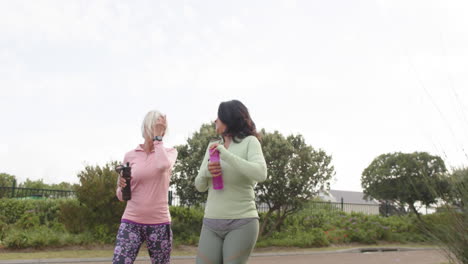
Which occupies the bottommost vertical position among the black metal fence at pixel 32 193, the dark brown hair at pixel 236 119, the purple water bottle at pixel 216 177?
the black metal fence at pixel 32 193

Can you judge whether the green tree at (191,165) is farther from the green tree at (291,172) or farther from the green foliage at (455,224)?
the green foliage at (455,224)

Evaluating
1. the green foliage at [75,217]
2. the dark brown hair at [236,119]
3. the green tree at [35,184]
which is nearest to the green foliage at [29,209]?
the green foliage at [75,217]

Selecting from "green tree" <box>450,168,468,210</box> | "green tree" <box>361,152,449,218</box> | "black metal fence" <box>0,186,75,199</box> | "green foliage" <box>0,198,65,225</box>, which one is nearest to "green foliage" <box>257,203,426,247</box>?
"green tree" <box>361,152,449,218</box>

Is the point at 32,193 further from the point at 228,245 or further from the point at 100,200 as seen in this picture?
the point at 228,245

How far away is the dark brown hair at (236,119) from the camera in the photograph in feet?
9.98

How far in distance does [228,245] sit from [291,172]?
1172cm

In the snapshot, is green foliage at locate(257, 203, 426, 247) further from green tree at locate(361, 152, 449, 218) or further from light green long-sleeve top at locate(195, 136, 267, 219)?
light green long-sleeve top at locate(195, 136, 267, 219)

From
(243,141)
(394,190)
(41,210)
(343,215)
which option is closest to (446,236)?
(243,141)

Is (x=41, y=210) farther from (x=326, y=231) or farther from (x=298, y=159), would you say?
(x=326, y=231)

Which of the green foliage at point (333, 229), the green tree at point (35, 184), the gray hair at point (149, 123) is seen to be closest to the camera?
the gray hair at point (149, 123)

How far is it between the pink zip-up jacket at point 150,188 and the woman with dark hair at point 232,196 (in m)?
0.62

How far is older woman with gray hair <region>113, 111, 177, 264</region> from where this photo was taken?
135 inches

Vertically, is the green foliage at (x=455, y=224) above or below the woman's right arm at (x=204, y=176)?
below

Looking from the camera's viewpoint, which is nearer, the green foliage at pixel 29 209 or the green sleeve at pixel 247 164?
the green sleeve at pixel 247 164
